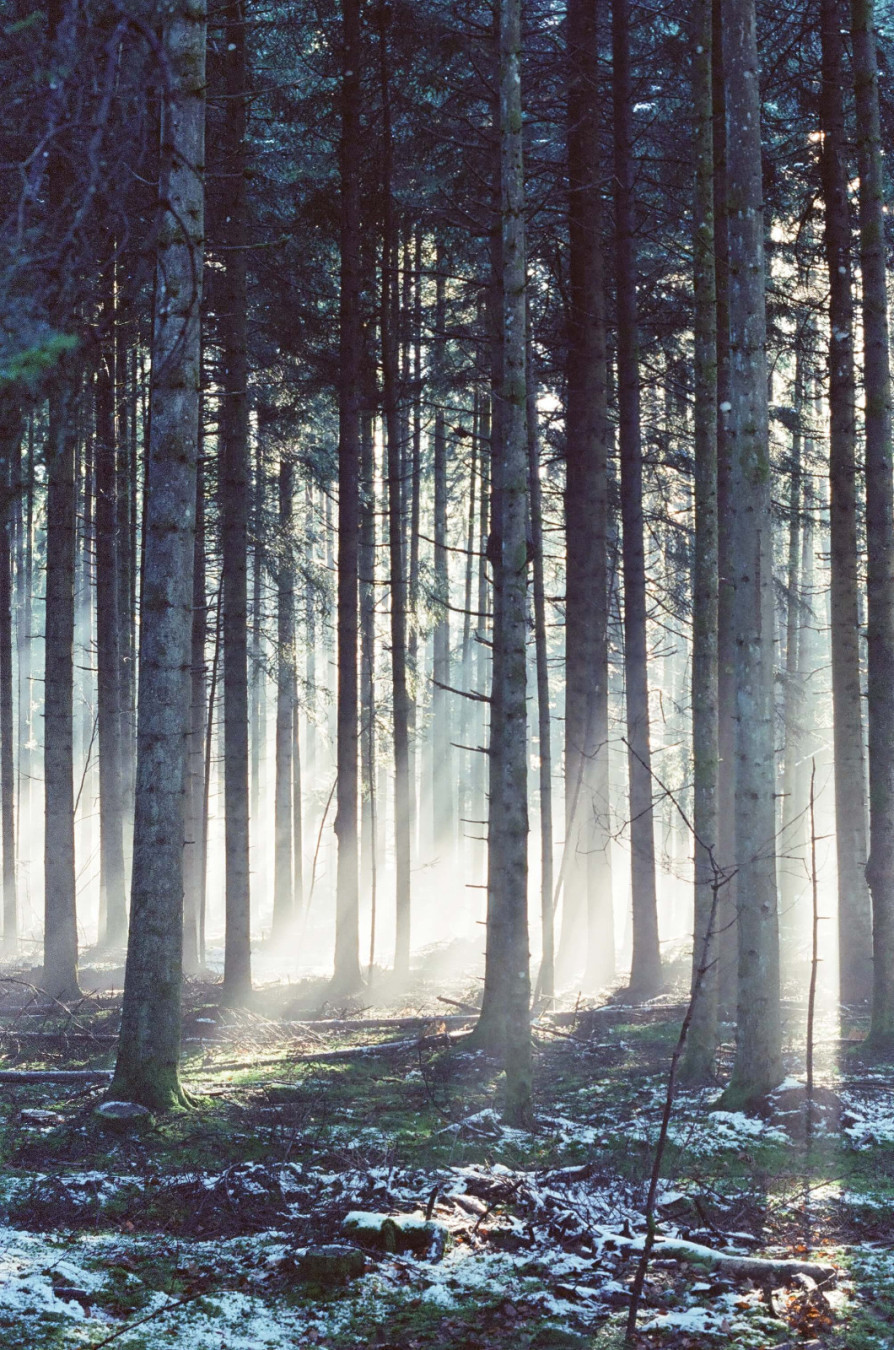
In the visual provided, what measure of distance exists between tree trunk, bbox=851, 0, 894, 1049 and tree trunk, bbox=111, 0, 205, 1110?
630 centimetres

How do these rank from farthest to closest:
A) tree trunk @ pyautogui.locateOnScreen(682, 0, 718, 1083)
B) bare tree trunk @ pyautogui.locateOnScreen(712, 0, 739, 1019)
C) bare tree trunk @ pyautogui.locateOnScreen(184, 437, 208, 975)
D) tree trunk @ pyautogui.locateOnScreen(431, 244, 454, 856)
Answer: tree trunk @ pyautogui.locateOnScreen(431, 244, 454, 856) → bare tree trunk @ pyautogui.locateOnScreen(184, 437, 208, 975) → bare tree trunk @ pyautogui.locateOnScreen(712, 0, 739, 1019) → tree trunk @ pyautogui.locateOnScreen(682, 0, 718, 1083)

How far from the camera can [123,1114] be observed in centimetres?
723

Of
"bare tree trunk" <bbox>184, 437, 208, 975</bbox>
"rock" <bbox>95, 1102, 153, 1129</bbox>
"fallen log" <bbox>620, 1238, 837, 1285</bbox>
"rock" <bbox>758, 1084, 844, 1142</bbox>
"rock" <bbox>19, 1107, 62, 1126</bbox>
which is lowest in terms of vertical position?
"rock" <bbox>758, 1084, 844, 1142</bbox>

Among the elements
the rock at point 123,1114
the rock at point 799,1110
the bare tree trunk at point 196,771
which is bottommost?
the rock at point 799,1110

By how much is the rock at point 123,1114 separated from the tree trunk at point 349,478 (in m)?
6.59

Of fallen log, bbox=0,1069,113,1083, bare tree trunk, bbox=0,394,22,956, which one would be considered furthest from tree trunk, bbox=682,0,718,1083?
bare tree trunk, bbox=0,394,22,956

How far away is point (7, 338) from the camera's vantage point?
106 inches

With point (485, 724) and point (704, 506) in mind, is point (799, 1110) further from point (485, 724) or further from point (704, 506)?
point (485, 724)

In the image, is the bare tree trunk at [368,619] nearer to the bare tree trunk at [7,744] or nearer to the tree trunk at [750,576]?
the bare tree trunk at [7,744]

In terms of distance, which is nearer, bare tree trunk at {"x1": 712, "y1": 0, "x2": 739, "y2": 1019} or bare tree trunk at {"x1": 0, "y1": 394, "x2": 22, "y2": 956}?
bare tree trunk at {"x1": 712, "y1": 0, "x2": 739, "y2": 1019}

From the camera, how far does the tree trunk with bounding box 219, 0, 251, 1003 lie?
1275cm

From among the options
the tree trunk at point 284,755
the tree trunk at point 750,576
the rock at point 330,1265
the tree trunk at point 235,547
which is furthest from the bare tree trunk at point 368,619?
the rock at point 330,1265

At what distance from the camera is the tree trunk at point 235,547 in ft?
41.8

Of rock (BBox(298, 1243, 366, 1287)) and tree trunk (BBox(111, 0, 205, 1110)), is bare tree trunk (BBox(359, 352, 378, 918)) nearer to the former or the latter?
tree trunk (BBox(111, 0, 205, 1110))
